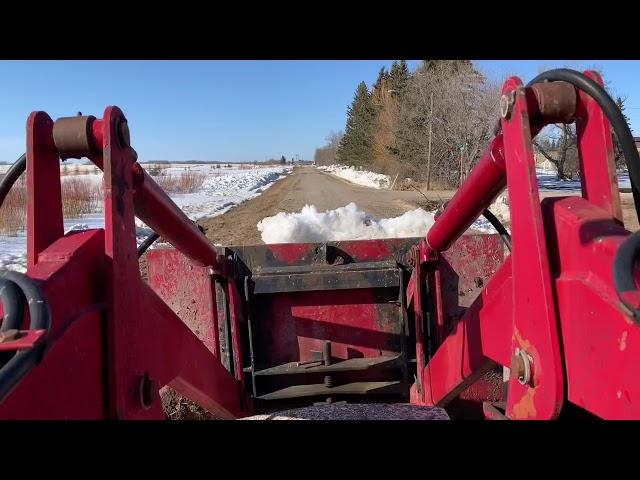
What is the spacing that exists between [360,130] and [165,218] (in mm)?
52686

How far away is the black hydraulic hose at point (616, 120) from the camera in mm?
1395

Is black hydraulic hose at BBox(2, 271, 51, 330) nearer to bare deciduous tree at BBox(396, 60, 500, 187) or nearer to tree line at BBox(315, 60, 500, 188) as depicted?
tree line at BBox(315, 60, 500, 188)

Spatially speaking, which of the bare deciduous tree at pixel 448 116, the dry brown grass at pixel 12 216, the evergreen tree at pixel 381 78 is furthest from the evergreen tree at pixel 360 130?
the dry brown grass at pixel 12 216

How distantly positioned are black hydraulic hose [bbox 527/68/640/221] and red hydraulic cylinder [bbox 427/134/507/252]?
0.35 m

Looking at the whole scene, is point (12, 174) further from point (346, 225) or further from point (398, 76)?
point (398, 76)

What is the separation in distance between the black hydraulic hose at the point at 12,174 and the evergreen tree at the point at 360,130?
48876 mm

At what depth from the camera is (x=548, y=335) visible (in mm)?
1396

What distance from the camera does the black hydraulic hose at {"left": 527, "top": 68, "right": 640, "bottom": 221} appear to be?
54.9 inches

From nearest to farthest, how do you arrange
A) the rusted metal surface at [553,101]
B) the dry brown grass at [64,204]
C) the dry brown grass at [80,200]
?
the rusted metal surface at [553,101] → the dry brown grass at [64,204] → the dry brown grass at [80,200]

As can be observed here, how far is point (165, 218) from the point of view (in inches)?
87.0

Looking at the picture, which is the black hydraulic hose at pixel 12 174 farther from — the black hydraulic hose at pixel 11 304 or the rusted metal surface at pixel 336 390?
the rusted metal surface at pixel 336 390

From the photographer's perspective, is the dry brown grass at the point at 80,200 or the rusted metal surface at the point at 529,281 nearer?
the rusted metal surface at the point at 529,281

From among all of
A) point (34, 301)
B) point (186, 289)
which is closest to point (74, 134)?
point (34, 301)

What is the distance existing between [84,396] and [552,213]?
1.32 metres
